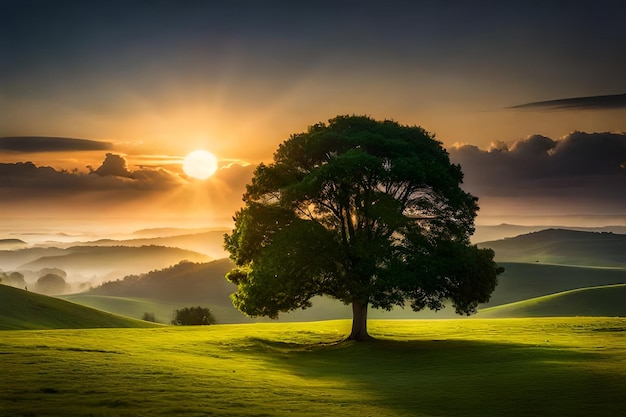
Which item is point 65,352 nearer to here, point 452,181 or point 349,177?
point 349,177

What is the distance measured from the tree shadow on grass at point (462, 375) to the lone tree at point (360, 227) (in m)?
3.68

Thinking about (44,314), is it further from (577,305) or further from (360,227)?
(577,305)

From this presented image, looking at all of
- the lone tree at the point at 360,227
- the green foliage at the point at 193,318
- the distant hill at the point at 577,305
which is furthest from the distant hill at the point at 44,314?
the distant hill at the point at 577,305

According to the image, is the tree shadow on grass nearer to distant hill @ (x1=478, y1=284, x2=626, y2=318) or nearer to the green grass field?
the green grass field

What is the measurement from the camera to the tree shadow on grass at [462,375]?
25327 millimetres

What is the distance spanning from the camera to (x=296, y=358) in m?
43.5

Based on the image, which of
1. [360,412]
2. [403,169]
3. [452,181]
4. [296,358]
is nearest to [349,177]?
[403,169]

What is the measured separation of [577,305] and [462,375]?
98.1 metres

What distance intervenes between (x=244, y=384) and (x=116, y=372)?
6130 mm

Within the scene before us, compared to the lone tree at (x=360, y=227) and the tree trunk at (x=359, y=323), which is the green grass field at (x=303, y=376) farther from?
the lone tree at (x=360, y=227)

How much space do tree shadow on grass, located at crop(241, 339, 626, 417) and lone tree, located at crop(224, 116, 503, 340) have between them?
12.1 feet

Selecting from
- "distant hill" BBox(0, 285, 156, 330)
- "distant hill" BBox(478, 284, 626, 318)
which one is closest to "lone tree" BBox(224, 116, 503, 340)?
"distant hill" BBox(0, 285, 156, 330)

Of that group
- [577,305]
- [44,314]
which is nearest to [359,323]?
[44,314]

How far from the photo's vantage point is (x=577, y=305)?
400ft
